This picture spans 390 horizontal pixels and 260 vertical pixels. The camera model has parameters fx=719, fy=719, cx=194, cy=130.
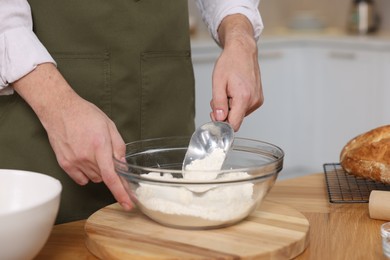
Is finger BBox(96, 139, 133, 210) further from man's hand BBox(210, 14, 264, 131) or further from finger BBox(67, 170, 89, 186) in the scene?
man's hand BBox(210, 14, 264, 131)

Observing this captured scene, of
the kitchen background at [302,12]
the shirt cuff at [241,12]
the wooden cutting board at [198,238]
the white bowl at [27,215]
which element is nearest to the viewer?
the white bowl at [27,215]

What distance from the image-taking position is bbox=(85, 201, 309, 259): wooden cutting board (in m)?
0.98

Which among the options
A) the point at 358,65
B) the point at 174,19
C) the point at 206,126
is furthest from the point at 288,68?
the point at 206,126

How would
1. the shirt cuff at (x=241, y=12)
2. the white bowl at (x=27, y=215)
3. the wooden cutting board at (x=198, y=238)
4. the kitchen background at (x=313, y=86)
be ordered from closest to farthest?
the white bowl at (x=27, y=215) → the wooden cutting board at (x=198, y=238) → the shirt cuff at (x=241, y=12) → the kitchen background at (x=313, y=86)

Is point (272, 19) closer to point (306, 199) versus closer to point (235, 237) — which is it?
point (306, 199)

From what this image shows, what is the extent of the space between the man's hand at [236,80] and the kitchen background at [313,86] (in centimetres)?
209

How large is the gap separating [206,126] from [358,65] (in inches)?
101

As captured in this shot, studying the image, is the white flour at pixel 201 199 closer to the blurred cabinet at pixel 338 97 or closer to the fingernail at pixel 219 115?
the fingernail at pixel 219 115

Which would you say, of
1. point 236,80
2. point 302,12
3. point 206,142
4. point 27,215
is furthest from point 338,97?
point 27,215

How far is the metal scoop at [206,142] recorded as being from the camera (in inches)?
46.3

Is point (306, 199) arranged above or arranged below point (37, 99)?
below

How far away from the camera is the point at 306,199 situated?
1.32 m

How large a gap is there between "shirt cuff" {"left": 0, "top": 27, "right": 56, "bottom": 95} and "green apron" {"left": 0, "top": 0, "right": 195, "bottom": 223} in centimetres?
16

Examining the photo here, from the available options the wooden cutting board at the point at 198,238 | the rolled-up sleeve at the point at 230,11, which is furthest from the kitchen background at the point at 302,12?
the wooden cutting board at the point at 198,238
